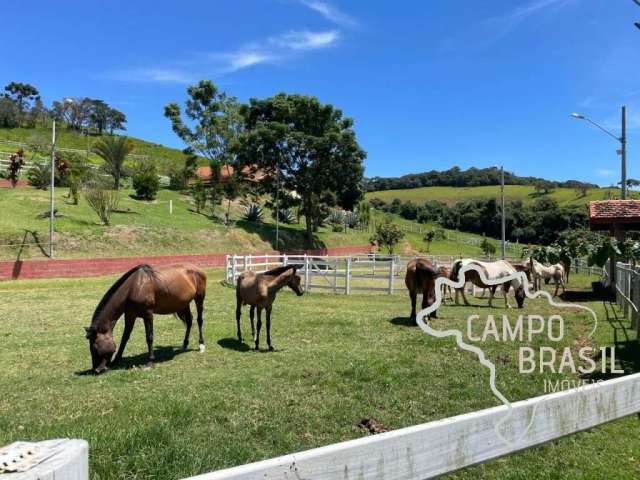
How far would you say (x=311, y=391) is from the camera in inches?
244

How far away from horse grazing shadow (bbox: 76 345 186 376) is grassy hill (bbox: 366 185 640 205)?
9498 cm

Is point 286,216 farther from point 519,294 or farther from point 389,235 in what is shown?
point 519,294

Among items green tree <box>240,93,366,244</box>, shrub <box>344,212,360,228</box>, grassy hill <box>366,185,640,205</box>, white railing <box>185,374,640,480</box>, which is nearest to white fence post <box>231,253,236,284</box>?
white railing <box>185,374,640,480</box>

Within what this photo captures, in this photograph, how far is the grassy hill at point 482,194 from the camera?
9828 cm

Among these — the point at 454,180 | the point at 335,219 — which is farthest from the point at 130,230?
the point at 454,180

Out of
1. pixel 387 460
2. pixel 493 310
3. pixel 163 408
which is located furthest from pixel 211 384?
pixel 493 310

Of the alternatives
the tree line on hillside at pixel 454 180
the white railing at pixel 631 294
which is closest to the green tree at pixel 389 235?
the white railing at pixel 631 294

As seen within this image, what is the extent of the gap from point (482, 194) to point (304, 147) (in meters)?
80.3

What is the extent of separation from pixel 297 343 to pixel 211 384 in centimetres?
327

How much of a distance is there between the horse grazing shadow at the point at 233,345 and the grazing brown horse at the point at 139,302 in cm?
57

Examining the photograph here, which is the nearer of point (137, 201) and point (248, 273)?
point (248, 273)

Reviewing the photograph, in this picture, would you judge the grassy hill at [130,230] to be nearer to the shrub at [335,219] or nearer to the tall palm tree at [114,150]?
Result: the tall palm tree at [114,150]

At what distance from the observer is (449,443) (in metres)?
2.20

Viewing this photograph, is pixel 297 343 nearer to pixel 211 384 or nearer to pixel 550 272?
pixel 211 384
